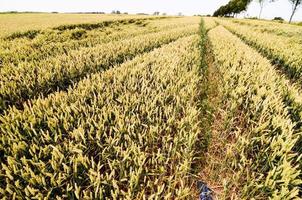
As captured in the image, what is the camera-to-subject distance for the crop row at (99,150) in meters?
1.90

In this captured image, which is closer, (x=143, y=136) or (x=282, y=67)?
(x=143, y=136)

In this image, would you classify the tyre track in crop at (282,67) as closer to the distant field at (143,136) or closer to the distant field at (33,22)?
Answer: the distant field at (143,136)

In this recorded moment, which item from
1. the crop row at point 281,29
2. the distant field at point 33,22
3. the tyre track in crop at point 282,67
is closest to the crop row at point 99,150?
the tyre track in crop at point 282,67

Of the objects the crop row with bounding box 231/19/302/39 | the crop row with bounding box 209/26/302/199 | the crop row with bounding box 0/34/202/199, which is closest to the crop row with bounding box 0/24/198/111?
the crop row with bounding box 0/34/202/199

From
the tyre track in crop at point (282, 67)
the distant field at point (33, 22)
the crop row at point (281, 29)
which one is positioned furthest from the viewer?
the distant field at point (33, 22)

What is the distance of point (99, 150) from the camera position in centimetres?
248

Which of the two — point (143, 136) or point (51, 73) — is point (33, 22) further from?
point (143, 136)

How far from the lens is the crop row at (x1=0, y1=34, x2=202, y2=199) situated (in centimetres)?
190

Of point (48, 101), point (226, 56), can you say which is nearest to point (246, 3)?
point (226, 56)

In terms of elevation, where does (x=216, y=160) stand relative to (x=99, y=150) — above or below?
below

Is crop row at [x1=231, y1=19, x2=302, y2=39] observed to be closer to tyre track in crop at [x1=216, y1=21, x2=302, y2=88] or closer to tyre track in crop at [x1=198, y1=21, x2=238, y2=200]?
tyre track in crop at [x1=216, y1=21, x2=302, y2=88]

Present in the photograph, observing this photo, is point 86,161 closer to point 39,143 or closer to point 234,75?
point 39,143

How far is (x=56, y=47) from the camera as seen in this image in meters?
9.88

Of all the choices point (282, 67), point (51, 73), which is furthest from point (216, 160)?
point (282, 67)
